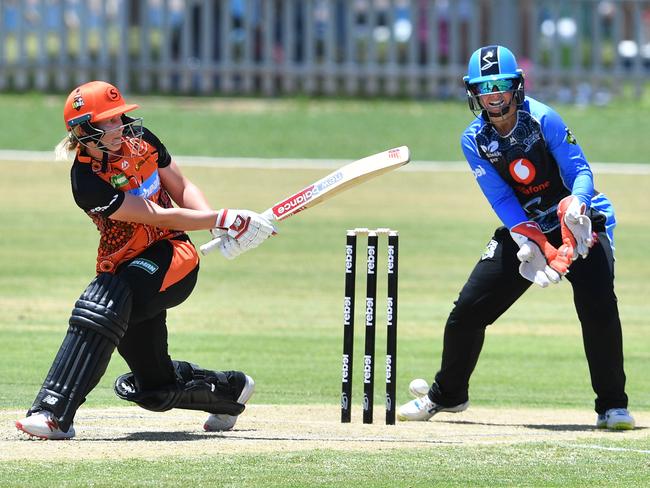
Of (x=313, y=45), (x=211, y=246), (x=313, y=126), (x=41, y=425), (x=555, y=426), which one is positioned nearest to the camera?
(x=41, y=425)

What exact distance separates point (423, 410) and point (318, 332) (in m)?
3.17

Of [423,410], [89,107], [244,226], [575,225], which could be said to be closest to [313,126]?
[423,410]

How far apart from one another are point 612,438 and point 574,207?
115 centimetres

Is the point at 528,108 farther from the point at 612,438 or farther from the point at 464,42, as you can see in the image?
the point at 464,42

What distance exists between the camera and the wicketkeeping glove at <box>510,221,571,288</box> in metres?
6.71

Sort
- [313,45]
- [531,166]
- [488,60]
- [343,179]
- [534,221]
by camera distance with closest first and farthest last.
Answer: [343,179] → [488,60] → [531,166] → [534,221] → [313,45]

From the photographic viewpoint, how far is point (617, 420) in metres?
7.10

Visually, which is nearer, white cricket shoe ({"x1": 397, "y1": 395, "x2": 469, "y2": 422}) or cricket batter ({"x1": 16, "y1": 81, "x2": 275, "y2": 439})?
cricket batter ({"x1": 16, "y1": 81, "x2": 275, "y2": 439})

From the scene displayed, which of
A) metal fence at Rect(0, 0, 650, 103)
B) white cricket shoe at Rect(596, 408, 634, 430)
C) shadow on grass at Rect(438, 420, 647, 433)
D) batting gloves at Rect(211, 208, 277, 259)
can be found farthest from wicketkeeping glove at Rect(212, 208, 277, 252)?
metal fence at Rect(0, 0, 650, 103)

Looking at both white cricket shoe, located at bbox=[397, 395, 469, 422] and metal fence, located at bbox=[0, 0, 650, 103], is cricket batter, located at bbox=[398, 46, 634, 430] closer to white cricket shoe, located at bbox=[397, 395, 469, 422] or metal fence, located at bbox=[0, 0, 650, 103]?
white cricket shoe, located at bbox=[397, 395, 469, 422]

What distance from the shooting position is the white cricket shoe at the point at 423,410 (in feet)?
24.9

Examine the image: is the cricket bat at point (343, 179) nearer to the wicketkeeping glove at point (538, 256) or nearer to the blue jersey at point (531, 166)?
the blue jersey at point (531, 166)

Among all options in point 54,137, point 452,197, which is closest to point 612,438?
point 452,197

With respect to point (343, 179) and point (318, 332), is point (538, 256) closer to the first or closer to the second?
point (343, 179)
